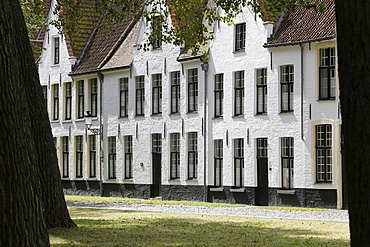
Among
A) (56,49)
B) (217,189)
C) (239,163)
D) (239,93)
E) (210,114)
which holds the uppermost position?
(56,49)

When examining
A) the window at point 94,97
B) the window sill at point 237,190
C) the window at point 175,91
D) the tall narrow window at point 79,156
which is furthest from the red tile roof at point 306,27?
the tall narrow window at point 79,156

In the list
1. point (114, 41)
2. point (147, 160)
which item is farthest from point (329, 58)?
point (114, 41)

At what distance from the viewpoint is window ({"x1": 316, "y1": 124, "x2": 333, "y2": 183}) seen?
109 ft

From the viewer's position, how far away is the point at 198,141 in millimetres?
39312

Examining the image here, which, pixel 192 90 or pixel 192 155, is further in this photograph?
pixel 192 90

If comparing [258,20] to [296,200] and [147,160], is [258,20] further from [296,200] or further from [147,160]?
[147,160]

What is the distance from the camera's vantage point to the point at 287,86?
3512 centimetres

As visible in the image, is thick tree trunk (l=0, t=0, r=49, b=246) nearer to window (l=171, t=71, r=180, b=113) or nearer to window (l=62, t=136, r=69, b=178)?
window (l=171, t=71, r=180, b=113)

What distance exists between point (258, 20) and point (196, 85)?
15.4 ft

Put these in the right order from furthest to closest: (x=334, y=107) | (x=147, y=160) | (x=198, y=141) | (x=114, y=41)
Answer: (x=114, y=41) < (x=147, y=160) < (x=198, y=141) < (x=334, y=107)

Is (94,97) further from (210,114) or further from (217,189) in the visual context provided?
(217,189)

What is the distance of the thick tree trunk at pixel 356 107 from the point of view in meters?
5.49

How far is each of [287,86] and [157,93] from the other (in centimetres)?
860

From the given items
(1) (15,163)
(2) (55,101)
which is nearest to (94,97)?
(2) (55,101)
